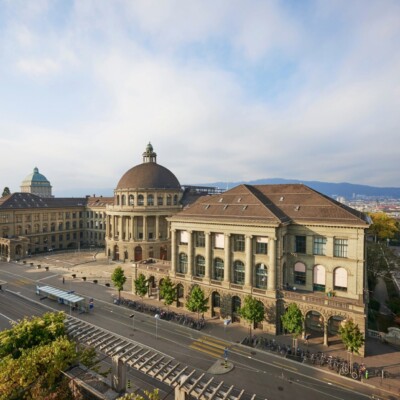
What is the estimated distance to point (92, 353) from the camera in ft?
87.0

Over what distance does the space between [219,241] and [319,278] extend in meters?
17.5

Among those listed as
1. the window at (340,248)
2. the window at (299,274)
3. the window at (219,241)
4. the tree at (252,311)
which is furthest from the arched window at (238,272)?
the window at (340,248)

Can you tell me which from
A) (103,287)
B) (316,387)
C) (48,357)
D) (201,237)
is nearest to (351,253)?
(316,387)

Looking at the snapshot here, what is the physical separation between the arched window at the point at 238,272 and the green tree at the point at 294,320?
10.5 m

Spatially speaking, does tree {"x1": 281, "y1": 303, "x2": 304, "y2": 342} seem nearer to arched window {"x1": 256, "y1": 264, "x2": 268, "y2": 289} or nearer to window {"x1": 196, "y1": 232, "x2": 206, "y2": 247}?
arched window {"x1": 256, "y1": 264, "x2": 268, "y2": 289}

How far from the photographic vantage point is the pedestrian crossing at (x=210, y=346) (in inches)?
1561

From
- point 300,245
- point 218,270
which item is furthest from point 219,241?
point 300,245

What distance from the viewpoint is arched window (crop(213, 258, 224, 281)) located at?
51600mm

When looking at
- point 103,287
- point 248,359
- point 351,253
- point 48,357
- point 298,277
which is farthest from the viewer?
point 103,287

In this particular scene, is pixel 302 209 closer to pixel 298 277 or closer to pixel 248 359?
pixel 298 277

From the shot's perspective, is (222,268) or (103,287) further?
(103,287)

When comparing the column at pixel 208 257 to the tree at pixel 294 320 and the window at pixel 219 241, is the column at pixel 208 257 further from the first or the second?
the tree at pixel 294 320

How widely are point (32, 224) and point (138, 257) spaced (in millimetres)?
44887

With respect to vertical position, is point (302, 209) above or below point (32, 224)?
above
